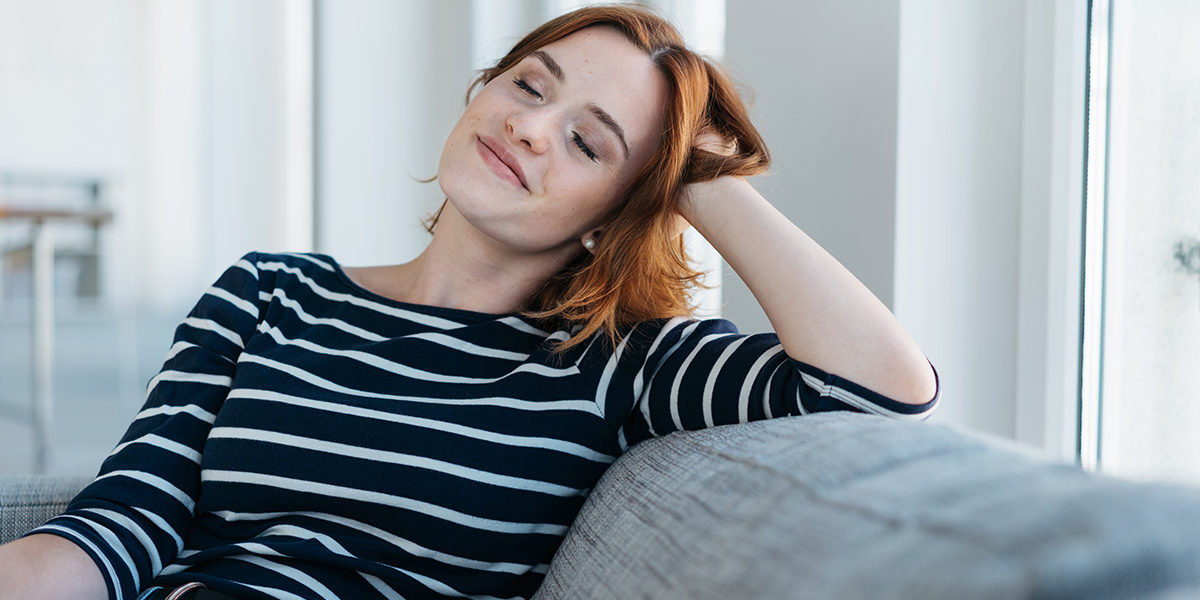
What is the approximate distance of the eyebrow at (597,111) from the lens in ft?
3.43

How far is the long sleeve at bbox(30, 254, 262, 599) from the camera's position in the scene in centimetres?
94

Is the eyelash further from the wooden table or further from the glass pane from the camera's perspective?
the wooden table

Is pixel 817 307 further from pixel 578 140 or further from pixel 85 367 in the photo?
pixel 85 367

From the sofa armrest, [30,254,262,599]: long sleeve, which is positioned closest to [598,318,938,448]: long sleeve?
[30,254,262,599]: long sleeve

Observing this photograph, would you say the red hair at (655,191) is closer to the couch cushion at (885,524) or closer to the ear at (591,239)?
the ear at (591,239)

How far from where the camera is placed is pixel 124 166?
502cm

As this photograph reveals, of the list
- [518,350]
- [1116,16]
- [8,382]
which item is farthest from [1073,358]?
[8,382]

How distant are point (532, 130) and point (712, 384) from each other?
1.09 ft

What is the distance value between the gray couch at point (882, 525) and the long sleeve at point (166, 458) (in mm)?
478

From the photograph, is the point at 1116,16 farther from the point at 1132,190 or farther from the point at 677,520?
the point at 677,520

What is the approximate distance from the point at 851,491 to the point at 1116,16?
83cm

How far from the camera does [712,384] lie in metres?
0.87

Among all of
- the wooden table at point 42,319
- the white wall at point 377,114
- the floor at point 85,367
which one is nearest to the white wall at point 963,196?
the white wall at point 377,114

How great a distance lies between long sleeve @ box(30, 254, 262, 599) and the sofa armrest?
9 centimetres
